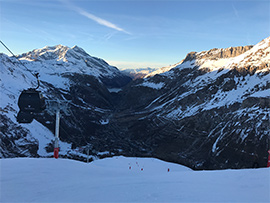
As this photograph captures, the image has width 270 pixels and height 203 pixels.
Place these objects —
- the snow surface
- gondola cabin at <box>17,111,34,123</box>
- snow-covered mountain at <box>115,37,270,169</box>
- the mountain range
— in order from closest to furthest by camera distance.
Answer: gondola cabin at <box>17,111,34,123</box>, snow-covered mountain at <box>115,37,270,169</box>, the mountain range, the snow surface

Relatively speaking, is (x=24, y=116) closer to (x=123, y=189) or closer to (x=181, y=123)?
(x=123, y=189)

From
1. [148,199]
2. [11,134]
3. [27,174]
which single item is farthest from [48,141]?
[148,199]

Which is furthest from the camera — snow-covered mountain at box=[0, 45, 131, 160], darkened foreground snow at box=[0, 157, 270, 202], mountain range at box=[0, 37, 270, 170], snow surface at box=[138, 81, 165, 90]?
snow surface at box=[138, 81, 165, 90]

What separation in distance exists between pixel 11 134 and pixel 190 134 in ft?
178

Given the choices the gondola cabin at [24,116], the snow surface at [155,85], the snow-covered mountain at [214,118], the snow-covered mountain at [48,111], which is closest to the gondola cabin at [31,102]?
the gondola cabin at [24,116]

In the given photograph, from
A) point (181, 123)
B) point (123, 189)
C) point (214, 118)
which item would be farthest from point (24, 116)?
point (181, 123)

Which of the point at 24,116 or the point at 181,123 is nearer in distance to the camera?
the point at 24,116

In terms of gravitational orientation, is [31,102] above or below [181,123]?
above

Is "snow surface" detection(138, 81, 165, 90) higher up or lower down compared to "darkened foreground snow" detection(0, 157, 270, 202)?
higher up

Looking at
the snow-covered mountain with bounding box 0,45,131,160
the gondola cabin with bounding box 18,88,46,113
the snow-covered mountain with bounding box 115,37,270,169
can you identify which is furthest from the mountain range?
the gondola cabin with bounding box 18,88,46,113

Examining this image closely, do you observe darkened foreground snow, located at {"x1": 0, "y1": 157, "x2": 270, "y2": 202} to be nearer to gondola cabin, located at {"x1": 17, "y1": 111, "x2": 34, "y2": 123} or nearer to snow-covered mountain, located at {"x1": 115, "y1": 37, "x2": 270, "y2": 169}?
gondola cabin, located at {"x1": 17, "y1": 111, "x2": 34, "y2": 123}

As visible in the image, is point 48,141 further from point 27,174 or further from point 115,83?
point 115,83

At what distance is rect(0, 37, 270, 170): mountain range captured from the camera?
50344mm

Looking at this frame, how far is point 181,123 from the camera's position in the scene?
70562mm
